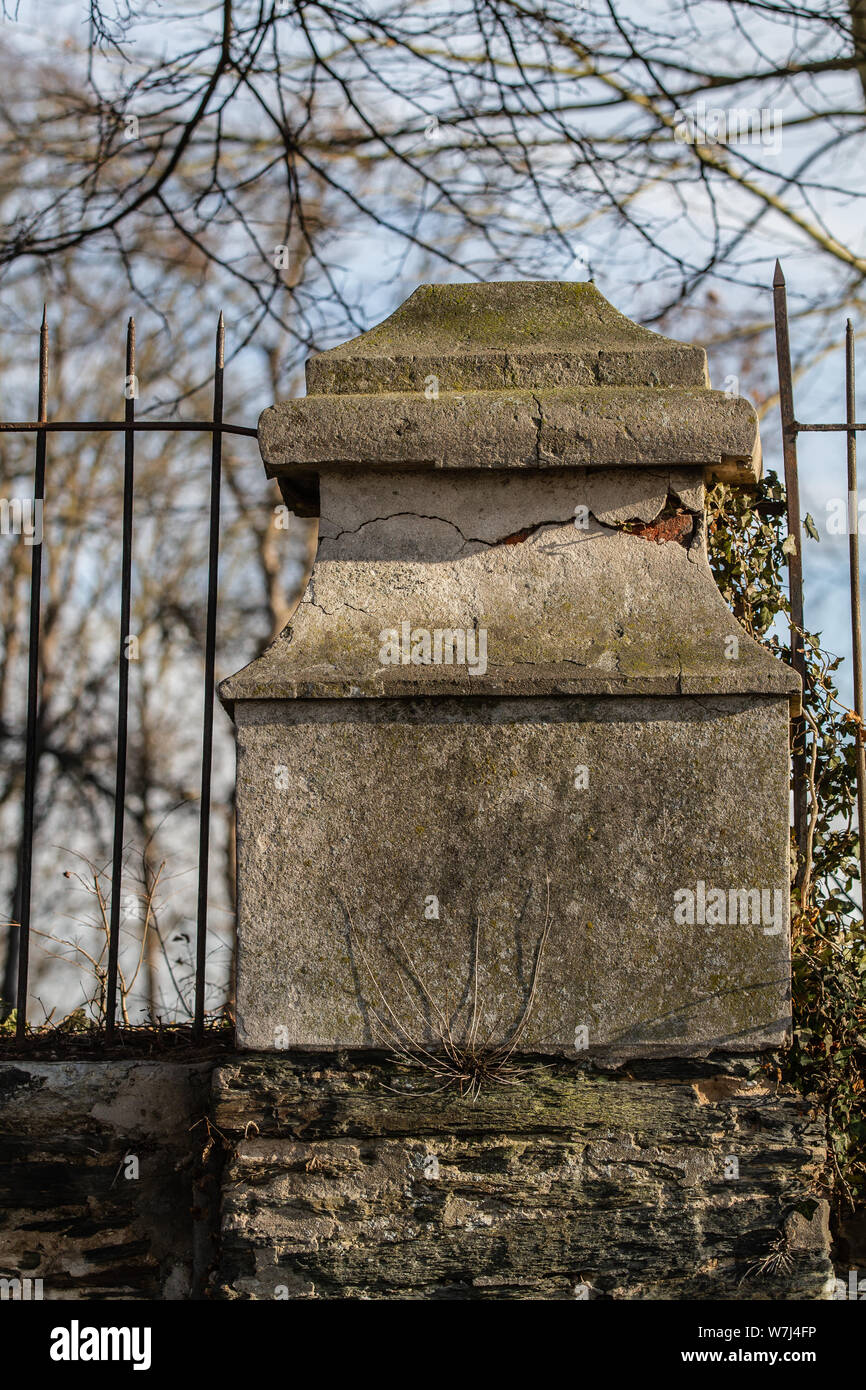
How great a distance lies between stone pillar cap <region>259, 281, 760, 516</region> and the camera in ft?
8.46

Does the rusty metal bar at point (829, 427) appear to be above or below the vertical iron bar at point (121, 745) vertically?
above

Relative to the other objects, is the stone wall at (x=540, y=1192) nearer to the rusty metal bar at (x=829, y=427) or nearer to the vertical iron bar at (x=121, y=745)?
the vertical iron bar at (x=121, y=745)

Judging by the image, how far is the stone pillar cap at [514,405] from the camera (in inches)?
102

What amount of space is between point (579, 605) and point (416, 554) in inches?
14.9

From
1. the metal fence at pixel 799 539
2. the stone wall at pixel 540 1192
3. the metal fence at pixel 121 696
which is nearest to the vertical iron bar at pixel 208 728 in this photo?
the metal fence at pixel 121 696

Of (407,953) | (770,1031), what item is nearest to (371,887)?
(407,953)

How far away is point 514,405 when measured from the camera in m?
2.60

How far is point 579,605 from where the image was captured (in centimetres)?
259

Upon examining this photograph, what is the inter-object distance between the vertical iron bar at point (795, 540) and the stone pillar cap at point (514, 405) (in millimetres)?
163

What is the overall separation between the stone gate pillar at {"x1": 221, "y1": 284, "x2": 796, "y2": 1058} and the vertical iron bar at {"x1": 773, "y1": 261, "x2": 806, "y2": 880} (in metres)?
0.31

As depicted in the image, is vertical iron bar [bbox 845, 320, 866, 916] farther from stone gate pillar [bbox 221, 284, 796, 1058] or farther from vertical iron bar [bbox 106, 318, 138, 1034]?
vertical iron bar [bbox 106, 318, 138, 1034]

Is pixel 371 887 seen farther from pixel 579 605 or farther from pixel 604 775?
pixel 579 605

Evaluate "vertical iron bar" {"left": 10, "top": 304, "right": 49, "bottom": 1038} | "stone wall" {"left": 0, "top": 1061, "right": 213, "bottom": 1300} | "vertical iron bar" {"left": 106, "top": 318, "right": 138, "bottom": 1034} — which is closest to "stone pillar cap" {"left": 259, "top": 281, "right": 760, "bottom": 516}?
"vertical iron bar" {"left": 106, "top": 318, "right": 138, "bottom": 1034}
